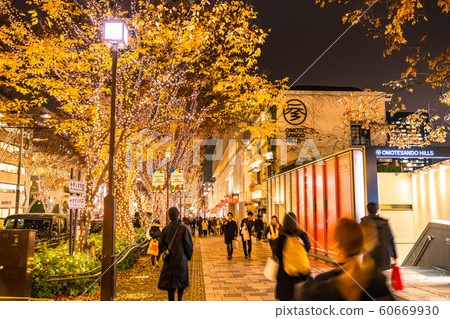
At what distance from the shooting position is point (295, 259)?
13.6ft

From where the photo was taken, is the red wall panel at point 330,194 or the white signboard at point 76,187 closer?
the white signboard at point 76,187

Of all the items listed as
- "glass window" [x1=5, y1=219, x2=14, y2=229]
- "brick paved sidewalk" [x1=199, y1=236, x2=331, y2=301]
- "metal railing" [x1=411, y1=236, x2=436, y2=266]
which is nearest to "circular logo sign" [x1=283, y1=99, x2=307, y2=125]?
"brick paved sidewalk" [x1=199, y1=236, x2=331, y2=301]

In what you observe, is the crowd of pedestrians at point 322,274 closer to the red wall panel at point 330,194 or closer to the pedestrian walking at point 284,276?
the pedestrian walking at point 284,276

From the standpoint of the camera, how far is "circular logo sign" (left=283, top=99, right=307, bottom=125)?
29.4 meters

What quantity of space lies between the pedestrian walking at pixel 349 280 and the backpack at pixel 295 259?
1285mm

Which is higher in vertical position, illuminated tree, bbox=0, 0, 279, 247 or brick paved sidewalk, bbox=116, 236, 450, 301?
illuminated tree, bbox=0, 0, 279, 247

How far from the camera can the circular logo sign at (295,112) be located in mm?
29438

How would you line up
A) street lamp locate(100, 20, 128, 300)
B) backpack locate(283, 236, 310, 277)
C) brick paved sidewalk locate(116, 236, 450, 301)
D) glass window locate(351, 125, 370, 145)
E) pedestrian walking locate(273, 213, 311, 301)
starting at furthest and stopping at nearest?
1. glass window locate(351, 125, 370, 145)
2. brick paved sidewalk locate(116, 236, 450, 301)
3. street lamp locate(100, 20, 128, 300)
4. pedestrian walking locate(273, 213, 311, 301)
5. backpack locate(283, 236, 310, 277)

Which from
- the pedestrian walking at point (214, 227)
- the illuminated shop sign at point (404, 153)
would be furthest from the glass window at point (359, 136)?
the illuminated shop sign at point (404, 153)

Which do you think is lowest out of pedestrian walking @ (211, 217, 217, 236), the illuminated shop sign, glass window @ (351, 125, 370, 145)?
pedestrian walking @ (211, 217, 217, 236)

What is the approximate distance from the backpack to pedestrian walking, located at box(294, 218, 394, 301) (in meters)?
1.28

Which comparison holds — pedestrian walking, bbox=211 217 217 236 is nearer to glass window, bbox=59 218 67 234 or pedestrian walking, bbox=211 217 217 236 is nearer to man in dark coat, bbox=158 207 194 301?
glass window, bbox=59 218 67 234

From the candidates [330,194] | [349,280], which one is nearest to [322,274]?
[349,280]

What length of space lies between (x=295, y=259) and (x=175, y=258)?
7.17 feet
